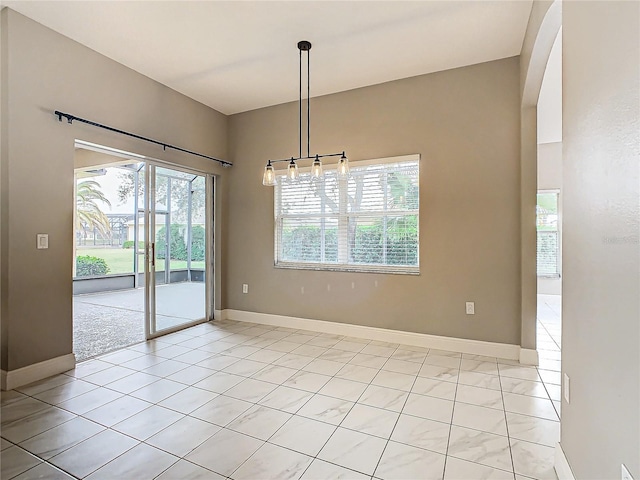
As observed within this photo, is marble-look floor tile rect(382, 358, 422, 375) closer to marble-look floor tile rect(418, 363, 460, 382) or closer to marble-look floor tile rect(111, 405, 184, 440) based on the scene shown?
marble-look floor tile rect(418, 363, 460, 382)

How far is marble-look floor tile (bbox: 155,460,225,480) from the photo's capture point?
1711 mm

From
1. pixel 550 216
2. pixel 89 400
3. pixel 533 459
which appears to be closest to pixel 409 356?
pixel 533 459

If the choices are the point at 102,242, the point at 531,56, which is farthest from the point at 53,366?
the point at 102,242

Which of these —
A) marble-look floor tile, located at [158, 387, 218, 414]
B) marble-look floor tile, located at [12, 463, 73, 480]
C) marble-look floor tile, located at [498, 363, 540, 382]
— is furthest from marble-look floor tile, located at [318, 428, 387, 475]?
marble-look floor tile, located at [498, 363, 540, 382]

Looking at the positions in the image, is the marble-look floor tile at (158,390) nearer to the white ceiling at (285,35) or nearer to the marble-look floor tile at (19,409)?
the marble-look floor tile at (19,409)

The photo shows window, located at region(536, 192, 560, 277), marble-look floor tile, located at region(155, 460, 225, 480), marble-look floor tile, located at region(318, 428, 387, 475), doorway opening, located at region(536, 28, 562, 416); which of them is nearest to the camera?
marble-look floor tile, located at region(155, 460, 225, 480)

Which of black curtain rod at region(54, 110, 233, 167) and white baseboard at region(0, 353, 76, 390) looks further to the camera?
black curtain rod at region(54, 110, 233, 167)

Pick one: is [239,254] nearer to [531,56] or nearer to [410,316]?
[410,316]

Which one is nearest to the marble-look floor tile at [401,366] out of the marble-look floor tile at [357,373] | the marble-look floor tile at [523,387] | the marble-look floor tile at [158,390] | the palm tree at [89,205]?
the marble-look floor tile at [357,373]

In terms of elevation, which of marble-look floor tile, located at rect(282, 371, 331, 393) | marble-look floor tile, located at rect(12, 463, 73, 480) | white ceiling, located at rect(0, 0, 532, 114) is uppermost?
white ceiling, located at rect(0, 0, 532, 114)

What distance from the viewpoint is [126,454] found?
190 centimetres

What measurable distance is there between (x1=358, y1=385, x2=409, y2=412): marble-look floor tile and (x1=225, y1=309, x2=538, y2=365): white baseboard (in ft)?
3.94

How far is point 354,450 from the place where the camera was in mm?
1942

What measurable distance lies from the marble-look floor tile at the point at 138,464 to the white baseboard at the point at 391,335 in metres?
2.56
